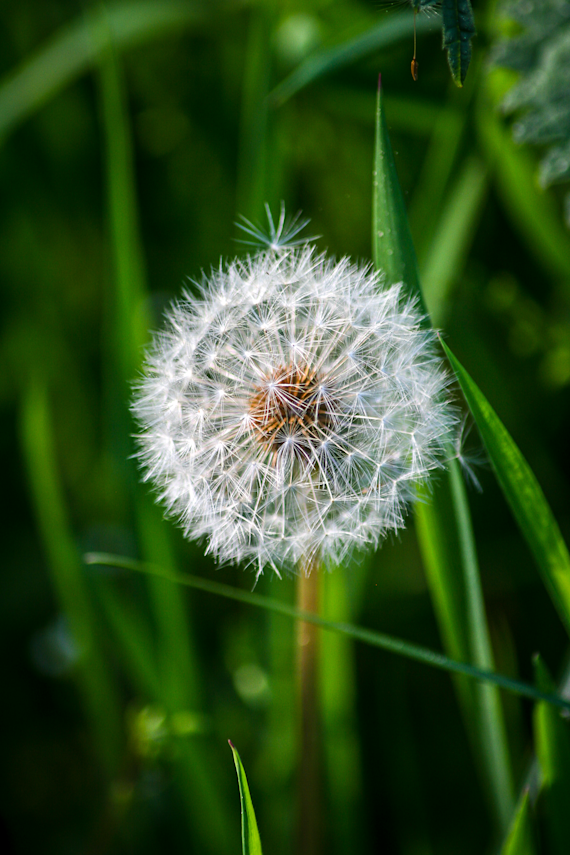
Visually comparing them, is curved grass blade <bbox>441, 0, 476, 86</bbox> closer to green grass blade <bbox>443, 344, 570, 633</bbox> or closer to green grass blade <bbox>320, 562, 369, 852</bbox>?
green grass blade <bbox>443, 344, 570, 633</bbox>

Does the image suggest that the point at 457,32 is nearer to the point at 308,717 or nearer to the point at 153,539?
the point at 308,717

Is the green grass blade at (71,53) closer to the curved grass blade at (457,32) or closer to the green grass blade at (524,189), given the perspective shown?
the green grass blade at (524,189)

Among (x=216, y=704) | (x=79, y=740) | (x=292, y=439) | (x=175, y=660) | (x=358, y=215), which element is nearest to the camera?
(x=292, y=439)

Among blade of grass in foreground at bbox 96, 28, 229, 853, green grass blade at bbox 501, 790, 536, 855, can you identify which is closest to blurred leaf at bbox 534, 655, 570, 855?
green grass blade at bbox 501, 790, 536, 855

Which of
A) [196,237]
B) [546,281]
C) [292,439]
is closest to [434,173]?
[546,281]

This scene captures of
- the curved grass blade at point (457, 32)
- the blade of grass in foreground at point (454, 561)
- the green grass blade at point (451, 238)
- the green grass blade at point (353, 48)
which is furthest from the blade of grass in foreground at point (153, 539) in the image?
the curved grass blade at point (457, 32)

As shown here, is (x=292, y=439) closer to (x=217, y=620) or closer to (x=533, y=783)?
(x=533, y=783)

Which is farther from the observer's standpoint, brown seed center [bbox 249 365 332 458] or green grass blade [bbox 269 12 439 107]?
green grass blade [bbox 269 12 439 107]
